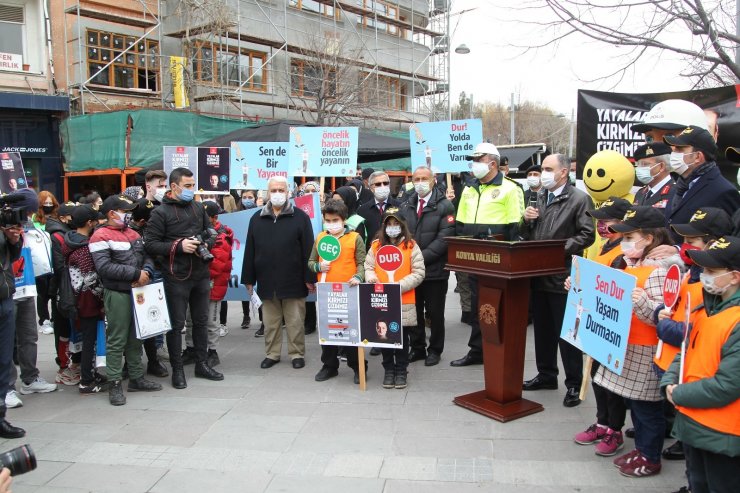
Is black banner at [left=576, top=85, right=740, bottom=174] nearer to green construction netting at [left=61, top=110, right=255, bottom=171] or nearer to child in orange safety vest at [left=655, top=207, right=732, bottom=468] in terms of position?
child in orange safety vest at [left=655, top=207, right=732, bottom=468]

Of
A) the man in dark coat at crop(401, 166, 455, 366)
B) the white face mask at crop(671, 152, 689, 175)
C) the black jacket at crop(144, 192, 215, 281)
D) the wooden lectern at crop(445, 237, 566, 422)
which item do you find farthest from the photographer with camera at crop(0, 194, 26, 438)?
the white face mask at crop(671, 152, 689, 175)

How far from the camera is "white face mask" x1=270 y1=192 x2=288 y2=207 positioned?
6.93 m

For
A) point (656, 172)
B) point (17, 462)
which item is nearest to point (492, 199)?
point (656, 172)

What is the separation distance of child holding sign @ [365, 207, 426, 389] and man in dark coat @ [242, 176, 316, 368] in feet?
3.17

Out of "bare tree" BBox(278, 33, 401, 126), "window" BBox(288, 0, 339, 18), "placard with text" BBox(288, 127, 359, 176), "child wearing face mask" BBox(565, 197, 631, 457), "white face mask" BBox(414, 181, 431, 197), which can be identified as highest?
"window" BBox(288, 0, 339, 18)

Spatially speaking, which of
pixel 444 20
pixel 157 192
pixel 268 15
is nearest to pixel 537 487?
pixel 157 192

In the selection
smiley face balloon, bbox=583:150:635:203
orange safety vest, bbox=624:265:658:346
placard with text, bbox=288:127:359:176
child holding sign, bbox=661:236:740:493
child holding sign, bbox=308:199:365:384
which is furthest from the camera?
placard with text, bbox=288:127:359:176

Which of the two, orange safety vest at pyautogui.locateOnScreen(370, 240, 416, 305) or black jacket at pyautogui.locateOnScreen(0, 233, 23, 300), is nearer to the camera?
black jacket at pyautogui.locateOnScreen(0, 233, 23, 300)

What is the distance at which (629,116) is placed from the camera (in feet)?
22.8

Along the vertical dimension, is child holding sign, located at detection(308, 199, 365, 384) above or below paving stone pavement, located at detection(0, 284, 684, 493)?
above

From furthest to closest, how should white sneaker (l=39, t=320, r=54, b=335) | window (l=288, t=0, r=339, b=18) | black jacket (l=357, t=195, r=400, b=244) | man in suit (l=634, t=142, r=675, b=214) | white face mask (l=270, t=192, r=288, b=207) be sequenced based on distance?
window (l=288, t=0, r=339, b=18) → white sneaker (l=39, t=320, r=54, b=335) → black jacket (l=357, t=195, r=400, b=244) → white face mask (l=270, t=192, r=288, b=207) → man in suit (l=634, t=142, r=675, b=214)

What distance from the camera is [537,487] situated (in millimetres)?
4145

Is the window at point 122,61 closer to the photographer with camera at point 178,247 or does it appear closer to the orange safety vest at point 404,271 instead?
the photographer with camera at point 178,247

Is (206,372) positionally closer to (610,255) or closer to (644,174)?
(610,255)
